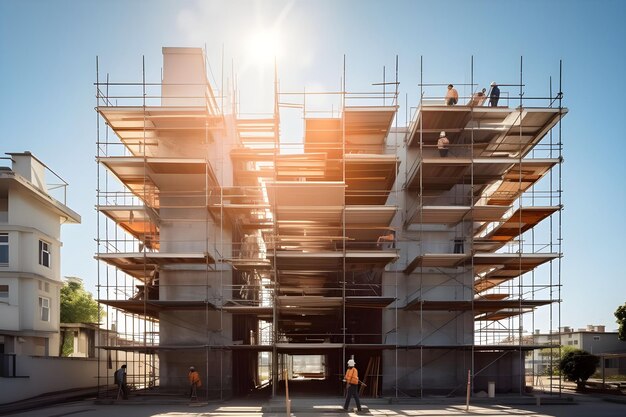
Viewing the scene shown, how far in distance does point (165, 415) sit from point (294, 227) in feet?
39.3

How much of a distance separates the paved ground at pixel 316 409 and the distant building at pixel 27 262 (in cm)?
631

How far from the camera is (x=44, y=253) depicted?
102 feet

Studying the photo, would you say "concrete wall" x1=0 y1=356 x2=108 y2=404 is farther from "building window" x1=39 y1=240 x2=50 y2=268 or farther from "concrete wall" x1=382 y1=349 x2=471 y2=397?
"concrete wall" x1=382 y1=349 x2=471 y2=397

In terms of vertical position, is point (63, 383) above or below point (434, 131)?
below

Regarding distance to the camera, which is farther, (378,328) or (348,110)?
(378,328)

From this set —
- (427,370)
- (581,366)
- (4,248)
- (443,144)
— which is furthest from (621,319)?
(4,248)

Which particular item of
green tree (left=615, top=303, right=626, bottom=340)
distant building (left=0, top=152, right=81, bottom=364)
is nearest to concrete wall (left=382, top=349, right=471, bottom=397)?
distant building (left=0, top=152, right=81, bottom=364)

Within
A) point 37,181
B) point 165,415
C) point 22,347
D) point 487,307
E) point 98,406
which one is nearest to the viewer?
point 165,415

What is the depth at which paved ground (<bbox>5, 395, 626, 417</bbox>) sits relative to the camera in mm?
19625

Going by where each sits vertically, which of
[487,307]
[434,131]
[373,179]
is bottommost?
[487,307]

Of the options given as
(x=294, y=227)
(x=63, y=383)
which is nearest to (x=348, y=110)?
(x=294, y=227)

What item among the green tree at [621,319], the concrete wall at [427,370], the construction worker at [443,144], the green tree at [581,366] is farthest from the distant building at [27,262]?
the green tree at [621,319]

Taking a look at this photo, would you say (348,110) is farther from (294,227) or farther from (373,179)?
(294,227)

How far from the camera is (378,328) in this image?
29.0 meters
